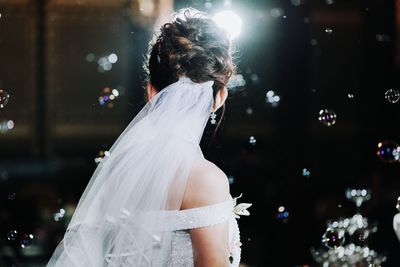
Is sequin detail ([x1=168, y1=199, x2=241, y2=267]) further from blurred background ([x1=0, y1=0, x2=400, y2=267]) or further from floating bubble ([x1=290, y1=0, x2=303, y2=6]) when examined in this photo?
floating bubble ([x1=290, y1=0, x2=303, y2=6])

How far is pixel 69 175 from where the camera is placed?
8766mm

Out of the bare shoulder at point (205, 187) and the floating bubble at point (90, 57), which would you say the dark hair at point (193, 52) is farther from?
the floating bubble at point (90, 57)

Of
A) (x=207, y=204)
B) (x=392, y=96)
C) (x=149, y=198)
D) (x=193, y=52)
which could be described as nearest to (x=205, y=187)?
(x=207, y=204)

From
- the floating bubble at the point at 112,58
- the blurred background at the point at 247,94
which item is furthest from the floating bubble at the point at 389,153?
the floating bubble at the point at 112,58

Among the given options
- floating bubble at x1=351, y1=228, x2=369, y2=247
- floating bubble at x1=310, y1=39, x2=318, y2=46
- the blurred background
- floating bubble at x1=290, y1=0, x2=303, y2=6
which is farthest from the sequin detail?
floating bubble at x1=310, y1=39, x2=318, y2=46

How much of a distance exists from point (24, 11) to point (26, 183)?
197cm

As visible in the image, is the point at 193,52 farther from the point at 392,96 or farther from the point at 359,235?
the point at 359,235

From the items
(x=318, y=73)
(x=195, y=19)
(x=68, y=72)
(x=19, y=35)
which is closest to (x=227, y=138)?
(x=318, y=73)

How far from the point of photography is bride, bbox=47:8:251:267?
2180mm

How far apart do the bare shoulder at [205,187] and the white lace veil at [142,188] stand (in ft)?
0.16

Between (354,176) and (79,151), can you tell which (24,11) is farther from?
(354,176)

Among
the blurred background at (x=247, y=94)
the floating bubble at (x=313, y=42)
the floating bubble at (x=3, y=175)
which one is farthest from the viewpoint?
the floating bubble at (x=313, y=42)

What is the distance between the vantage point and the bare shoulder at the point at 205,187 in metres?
2.16

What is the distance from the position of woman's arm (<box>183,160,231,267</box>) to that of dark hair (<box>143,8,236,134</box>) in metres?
0.33
